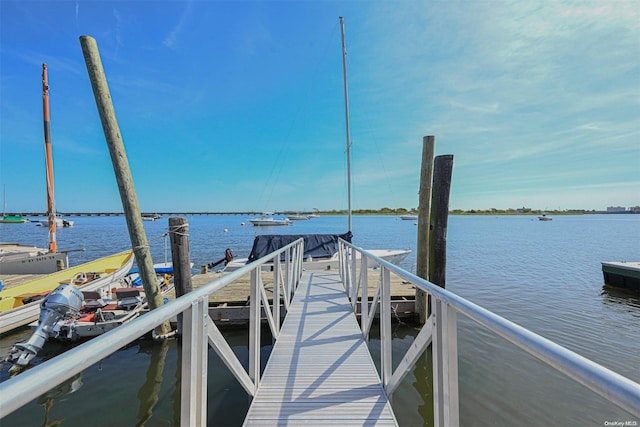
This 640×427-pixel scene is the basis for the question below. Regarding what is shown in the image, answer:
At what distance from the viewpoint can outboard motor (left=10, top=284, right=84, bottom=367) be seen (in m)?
4.58

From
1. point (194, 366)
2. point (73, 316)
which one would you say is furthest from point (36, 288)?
point (194, 366)

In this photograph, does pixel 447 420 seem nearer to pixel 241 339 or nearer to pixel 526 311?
pixel 241 339

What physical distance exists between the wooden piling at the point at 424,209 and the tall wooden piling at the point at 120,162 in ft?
16.0

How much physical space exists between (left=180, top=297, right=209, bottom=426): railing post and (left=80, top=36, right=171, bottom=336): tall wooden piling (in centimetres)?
400

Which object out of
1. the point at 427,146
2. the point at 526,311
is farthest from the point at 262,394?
the point at 526,311

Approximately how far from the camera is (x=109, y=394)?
4.21 metres

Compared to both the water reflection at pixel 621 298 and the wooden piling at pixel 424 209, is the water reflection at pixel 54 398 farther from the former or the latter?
the water reflection at pixel 621 298

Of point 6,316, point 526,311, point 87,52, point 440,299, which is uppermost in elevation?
point 87,52

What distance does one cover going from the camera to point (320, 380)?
292 cm

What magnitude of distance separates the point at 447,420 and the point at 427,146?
5.05 m

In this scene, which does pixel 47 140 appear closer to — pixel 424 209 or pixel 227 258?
pixel 227 258

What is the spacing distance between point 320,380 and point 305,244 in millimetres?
7589

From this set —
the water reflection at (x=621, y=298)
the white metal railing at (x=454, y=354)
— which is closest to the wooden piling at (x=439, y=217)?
the white metal railing at (x=454, y=354)

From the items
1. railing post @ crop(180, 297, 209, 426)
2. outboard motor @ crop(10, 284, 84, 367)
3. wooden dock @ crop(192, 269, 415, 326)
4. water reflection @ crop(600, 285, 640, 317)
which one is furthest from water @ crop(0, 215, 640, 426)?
railing post @ crop(180, 297, 209, 426)
